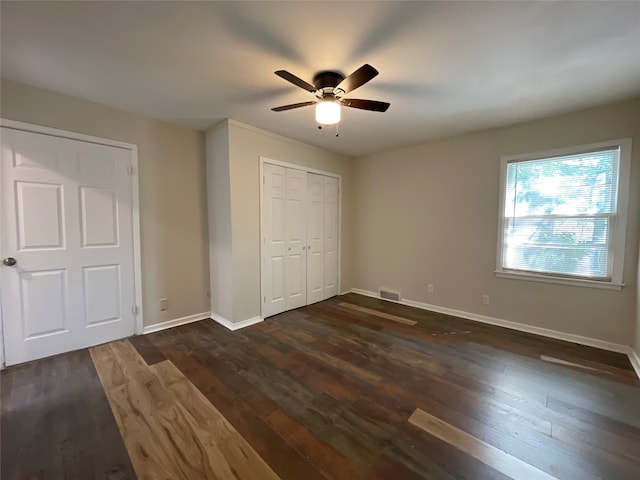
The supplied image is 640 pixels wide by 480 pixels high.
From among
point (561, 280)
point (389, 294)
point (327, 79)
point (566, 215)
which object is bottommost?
point (389, 294)

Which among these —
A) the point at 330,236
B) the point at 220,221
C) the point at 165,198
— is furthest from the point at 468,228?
the point at 165,198

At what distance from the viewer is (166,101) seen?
2578 mm

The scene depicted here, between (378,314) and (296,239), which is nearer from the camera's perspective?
(378,314)

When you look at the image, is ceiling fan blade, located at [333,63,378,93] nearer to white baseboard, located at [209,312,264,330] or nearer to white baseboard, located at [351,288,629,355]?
white baseboard, located at [209,312,264,330]

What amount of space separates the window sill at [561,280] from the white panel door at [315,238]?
248 cm

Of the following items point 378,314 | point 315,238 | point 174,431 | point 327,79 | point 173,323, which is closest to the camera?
point 174,431

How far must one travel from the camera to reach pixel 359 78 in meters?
1.79

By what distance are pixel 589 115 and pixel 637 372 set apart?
250 centimetres

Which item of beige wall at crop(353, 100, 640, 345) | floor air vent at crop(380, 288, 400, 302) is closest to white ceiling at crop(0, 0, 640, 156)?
beige wall at crop(353, 100, 640, 345)

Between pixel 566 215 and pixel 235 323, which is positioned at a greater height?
pixel 566 215

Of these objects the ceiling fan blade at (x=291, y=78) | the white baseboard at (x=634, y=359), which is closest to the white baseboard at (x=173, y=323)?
the ceiling fan blade at (x=291, y=78)

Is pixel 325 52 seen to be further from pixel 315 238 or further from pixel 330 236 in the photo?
pixel 330 236

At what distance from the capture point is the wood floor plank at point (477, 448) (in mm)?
1346

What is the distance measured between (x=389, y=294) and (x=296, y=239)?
185 cm
